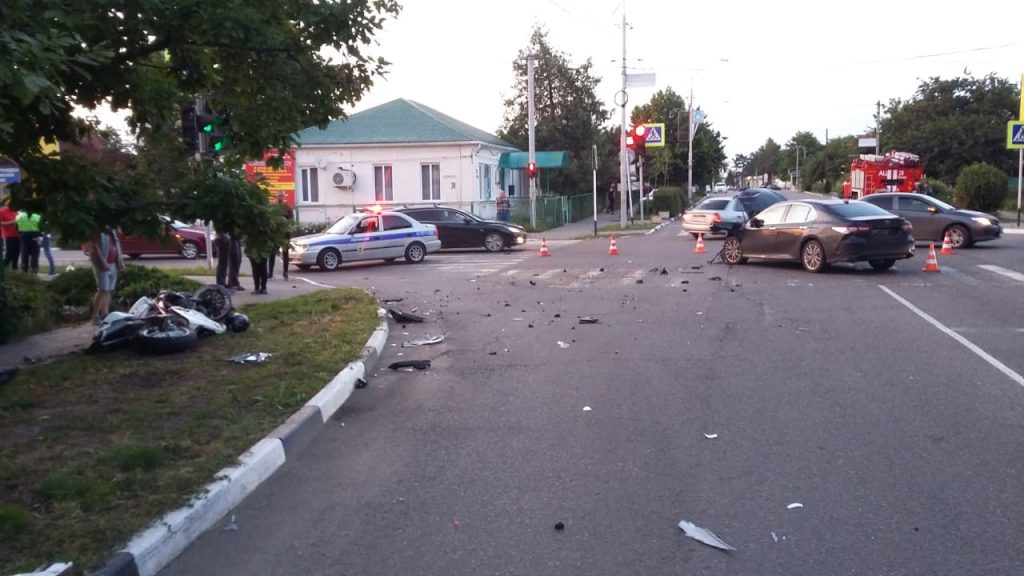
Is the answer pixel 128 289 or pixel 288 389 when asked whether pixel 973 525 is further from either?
pixel 128 289

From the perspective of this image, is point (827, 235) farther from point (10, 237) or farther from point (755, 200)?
point (10, 237)

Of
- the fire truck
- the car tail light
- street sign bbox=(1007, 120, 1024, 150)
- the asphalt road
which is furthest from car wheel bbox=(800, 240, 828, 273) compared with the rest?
the fire truck

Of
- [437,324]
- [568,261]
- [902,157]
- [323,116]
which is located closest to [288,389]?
[323,116]

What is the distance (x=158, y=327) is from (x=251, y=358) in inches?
46.5

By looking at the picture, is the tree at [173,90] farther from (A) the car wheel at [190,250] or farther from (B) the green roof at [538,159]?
(B) the green roof at [538,159]

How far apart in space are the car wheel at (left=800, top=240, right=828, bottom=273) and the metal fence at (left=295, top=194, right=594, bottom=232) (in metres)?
22.7

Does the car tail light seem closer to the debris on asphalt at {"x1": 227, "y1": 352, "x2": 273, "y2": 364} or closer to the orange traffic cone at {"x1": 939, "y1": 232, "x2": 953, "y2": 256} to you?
the orange traffic cone at {"x1": 939, "y1": 232, "x2": 953, "y2": 256}

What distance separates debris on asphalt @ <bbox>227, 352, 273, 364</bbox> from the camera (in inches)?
393

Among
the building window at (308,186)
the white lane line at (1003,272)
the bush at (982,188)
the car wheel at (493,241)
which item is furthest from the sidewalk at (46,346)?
the bush at (982,188)

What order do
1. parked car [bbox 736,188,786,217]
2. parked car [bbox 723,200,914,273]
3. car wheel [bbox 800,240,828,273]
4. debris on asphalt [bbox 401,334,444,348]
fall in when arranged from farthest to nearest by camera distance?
1. parked car [bbox 736,188,786,217]
2. car wheel [bbox 800,240,828,273]
3. parked car [bbox 723,200,914,273]
4. debris on asphalt [bbox 401,334,444,348]

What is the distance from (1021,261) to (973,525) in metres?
17.8

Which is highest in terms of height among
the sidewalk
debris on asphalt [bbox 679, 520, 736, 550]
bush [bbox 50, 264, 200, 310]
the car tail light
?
the car tail light

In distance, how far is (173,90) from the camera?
926cm

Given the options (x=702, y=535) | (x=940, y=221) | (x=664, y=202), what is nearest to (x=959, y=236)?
(x=940, y=221)
